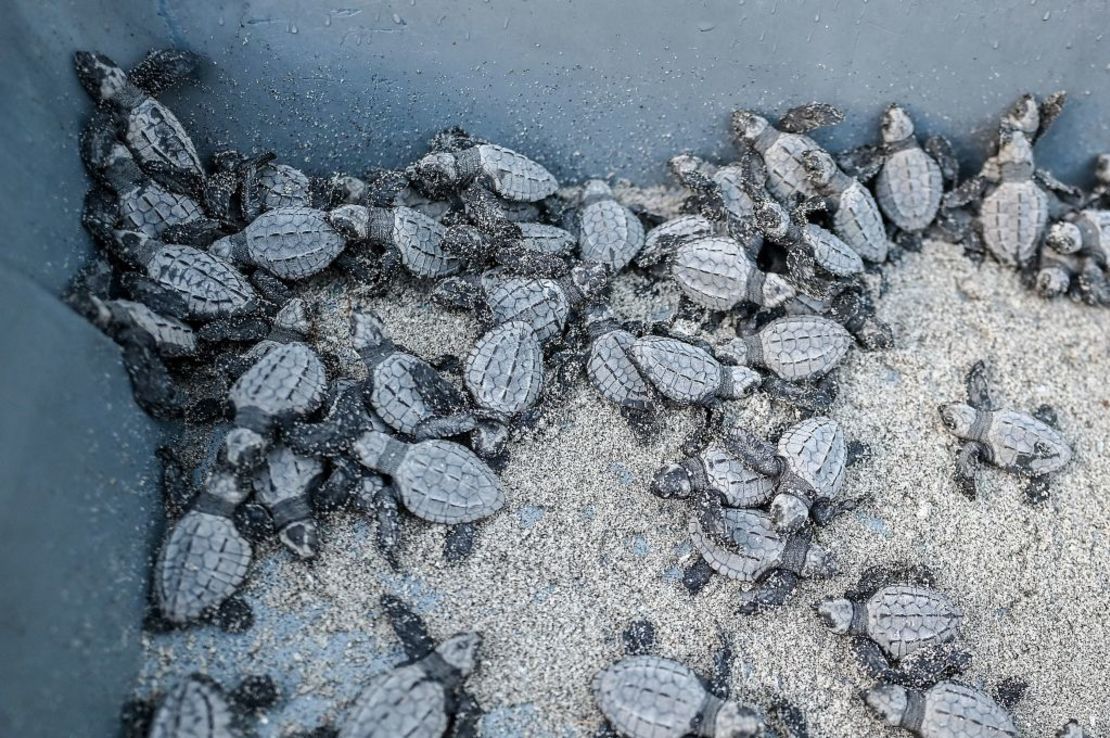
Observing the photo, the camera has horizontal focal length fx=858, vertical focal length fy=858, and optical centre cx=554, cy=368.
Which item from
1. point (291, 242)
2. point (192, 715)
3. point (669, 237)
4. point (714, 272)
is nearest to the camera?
point (192, 715)

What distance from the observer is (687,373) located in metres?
2.47

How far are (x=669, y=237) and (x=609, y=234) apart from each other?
199 millimetres

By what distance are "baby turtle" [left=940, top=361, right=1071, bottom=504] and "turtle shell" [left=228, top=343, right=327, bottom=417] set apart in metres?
1.87

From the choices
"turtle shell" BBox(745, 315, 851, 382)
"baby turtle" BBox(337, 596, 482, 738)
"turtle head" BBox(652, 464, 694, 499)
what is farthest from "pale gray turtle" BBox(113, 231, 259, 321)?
"turtle shell" BBox(745, 315, 851, 382)

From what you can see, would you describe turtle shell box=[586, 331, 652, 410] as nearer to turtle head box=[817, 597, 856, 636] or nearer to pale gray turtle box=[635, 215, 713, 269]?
pale gray turtle box=[635, 215, 713, 269]

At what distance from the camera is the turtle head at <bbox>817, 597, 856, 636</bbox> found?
229 centimetres

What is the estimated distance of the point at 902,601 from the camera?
231cm

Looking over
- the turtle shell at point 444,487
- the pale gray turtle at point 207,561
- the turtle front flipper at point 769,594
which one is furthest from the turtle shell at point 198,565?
the turtle front flipper at point 769,594

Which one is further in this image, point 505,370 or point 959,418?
point 959,418

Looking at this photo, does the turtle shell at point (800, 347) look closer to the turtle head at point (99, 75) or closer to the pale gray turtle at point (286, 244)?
the pale gray turtle at point (286, 244)

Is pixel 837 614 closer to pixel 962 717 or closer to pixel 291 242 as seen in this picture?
pixel 962 717

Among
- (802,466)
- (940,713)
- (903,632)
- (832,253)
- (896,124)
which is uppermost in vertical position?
(896,124)

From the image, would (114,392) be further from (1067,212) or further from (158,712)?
(1067,212)

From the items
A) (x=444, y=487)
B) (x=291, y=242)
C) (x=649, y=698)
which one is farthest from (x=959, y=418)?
(x=291, y=242)
